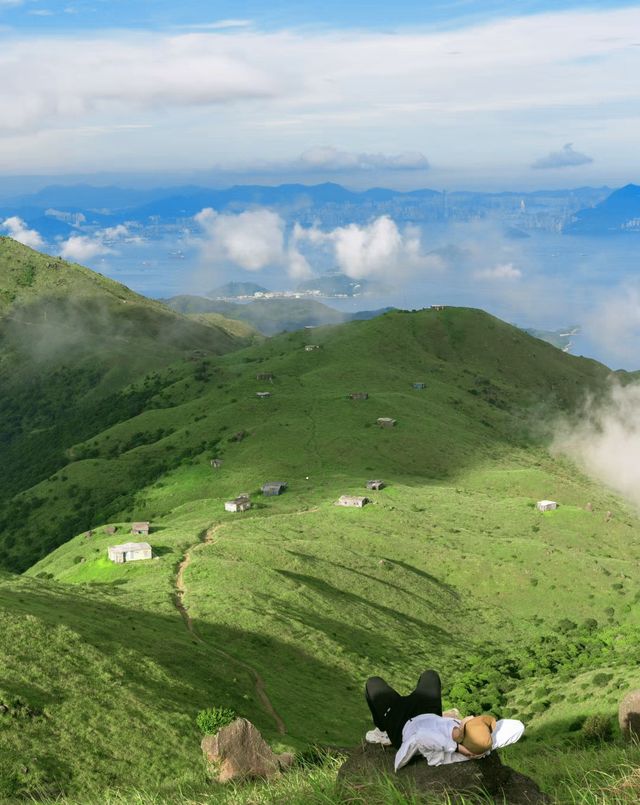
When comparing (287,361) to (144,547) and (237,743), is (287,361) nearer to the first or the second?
(144,547)

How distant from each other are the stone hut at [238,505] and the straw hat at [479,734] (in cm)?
9010

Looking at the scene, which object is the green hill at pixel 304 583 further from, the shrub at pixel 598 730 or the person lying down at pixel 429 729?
the person lying down at pixel 429 729

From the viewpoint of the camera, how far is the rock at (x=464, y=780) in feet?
32.7

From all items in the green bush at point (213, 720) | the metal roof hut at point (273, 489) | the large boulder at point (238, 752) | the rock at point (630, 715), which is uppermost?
the rock at point (630, 715)

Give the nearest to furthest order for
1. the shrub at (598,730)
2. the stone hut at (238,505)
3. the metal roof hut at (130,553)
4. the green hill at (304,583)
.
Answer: the shrub at (598,730)
the green hill at (304,583)
the metal roof hut at (130,553)
the stone hut at (238,505)

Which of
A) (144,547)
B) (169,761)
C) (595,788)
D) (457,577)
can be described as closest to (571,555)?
(457,577)

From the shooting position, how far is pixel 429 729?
10.5 metres

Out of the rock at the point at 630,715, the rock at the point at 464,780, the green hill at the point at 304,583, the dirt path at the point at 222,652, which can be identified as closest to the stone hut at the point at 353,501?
the green hill at the point at 304,583

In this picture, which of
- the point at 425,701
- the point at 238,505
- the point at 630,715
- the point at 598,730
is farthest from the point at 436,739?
the point at 238,505

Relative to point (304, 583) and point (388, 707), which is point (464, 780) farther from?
point (304, 583)

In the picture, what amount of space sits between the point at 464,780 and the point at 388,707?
1.43m

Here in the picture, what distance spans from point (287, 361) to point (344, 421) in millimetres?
48015

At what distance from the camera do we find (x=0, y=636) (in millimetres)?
40031

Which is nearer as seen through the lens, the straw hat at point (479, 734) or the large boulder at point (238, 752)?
the straw hat at point (479, 734)
